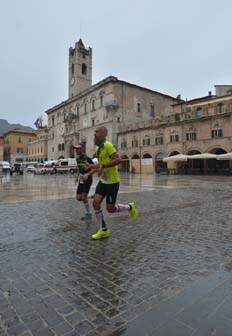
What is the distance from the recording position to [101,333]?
1.90 m

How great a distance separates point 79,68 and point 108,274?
6307cm

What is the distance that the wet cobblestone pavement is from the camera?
2.05m

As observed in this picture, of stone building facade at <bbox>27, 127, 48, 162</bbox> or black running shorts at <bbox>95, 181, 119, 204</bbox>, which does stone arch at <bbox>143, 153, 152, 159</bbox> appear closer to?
black running shorts at <bbox>95, 181, 119, 204</bbox>

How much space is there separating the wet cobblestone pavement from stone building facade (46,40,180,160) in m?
35.0

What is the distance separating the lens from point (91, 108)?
4969cm

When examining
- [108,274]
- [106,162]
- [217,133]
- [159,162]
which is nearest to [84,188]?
[106,162]

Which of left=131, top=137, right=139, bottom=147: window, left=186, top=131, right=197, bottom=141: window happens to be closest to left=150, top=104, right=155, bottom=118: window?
left=131, top=137, right=139, bottom=147: window

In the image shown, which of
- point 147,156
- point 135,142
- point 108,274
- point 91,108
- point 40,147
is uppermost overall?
point 91,108

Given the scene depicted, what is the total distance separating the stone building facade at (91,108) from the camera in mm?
44219

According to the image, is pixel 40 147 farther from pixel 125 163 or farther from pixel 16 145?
pixel 125 163

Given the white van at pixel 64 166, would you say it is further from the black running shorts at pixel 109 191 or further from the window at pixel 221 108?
the black running shorts at pixel 109 191

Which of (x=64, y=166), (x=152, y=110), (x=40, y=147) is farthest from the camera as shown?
(x=40, y=147)

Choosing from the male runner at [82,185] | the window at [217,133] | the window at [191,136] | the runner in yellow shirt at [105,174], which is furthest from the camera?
the window at [191,136]

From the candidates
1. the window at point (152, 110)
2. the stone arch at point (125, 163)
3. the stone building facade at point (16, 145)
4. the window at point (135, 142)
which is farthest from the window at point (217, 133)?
the stone building facade at point (16, 145)
